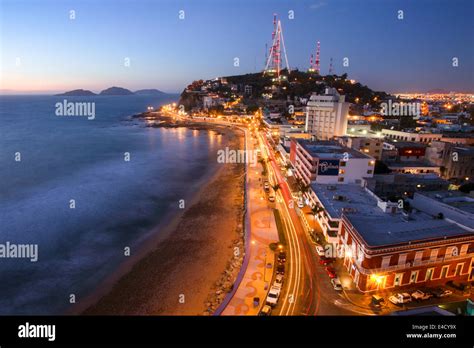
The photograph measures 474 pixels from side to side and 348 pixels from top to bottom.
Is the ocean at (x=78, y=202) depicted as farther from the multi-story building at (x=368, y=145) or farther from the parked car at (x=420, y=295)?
the multi-story building at (x=368, y=145)

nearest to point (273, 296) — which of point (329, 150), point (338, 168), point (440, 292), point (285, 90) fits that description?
point (440, 292)

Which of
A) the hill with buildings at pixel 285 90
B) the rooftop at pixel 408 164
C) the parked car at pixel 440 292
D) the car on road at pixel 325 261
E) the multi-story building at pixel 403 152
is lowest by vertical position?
the parked car at pixel 440 292

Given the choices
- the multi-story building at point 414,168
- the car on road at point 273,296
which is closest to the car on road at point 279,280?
the car on road at point 273,296

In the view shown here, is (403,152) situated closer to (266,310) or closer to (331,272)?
(331,272)

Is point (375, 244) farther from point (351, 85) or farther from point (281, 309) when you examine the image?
point (351, 85)
